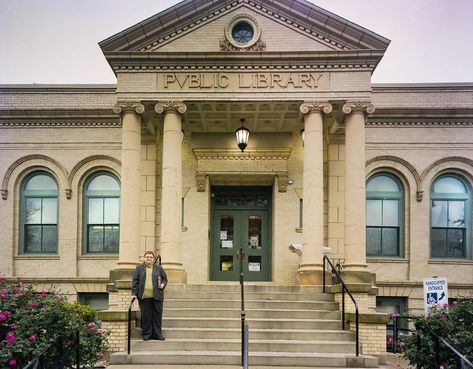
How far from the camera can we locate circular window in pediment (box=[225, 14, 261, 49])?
1516cm

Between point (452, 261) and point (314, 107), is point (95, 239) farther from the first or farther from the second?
point (452, 261)

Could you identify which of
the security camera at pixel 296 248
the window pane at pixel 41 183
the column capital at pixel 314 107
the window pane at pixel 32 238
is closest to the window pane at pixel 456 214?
the security camera at pixel 296 248

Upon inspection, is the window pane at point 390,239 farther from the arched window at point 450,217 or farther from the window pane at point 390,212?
the arched window at point 450,217

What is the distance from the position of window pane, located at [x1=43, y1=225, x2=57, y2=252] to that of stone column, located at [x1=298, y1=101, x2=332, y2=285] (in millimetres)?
9234

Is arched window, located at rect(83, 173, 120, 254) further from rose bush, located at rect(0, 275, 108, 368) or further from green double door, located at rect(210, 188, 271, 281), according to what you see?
rose bush, located at rect(0, 275, 108, 368)

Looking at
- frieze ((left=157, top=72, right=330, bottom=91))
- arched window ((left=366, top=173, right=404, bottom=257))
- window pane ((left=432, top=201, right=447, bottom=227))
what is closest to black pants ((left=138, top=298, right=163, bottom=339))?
frieze ((left=157, top=72, right=330, bottom=91))

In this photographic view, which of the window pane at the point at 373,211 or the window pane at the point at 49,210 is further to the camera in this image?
the window pane at the point at 49,210

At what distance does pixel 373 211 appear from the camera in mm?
18656

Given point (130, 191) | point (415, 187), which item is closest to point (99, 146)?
point (130, 191)

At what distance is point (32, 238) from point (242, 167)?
25.8ft

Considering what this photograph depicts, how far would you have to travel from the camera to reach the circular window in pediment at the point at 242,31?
15.2 metres

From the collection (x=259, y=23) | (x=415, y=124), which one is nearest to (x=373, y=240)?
(x=415, y=124)

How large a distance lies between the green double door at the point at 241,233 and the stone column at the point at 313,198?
3985mm

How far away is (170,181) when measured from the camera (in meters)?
14.7
